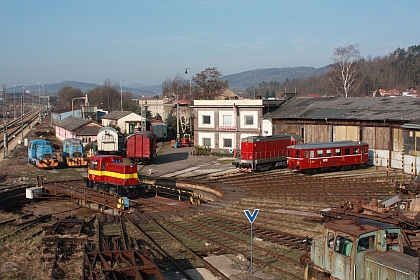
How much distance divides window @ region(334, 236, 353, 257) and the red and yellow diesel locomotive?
2165cm

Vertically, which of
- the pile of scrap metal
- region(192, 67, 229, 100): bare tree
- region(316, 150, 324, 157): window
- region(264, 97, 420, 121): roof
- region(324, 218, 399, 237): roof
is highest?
region(192, 67, 229, 100): bare tree

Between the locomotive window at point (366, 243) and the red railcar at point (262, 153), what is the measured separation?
90.4ft

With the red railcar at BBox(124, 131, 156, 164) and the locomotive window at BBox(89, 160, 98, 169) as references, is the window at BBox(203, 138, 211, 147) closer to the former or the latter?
the red railcar at BBox(124, 131, 156, 164)

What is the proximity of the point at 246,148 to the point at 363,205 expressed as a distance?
19810mm

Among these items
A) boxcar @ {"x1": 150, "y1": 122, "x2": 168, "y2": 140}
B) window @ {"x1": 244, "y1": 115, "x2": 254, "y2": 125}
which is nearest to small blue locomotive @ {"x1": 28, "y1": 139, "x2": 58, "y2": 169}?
Answer: window @ {"x1": 244, "y1": 115, "x2": 254, "y2": 125}

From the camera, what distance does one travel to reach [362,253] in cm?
1181

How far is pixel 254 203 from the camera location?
91.6 feet

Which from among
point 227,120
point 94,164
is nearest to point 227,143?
point 227,120

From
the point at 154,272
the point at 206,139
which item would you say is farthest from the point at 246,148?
the point at 154,272

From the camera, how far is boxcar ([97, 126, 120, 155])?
52062 millimetres

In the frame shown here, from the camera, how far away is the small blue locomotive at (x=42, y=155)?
45000mm

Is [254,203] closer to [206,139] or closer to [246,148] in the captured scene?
[246,148]

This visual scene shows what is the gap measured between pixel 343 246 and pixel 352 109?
35.9 meters

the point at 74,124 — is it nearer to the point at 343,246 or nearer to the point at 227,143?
the point at 227,143
